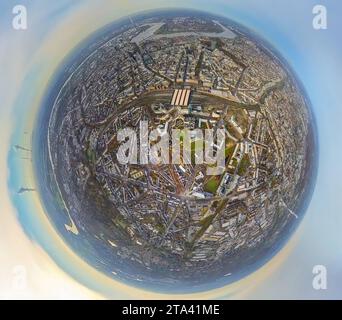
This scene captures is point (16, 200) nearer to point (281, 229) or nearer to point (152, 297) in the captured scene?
point (152, 297)

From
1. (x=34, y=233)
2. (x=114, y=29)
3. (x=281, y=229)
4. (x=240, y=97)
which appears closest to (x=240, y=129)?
(x=240, y=97)

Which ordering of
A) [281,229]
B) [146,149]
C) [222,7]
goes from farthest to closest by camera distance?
[222,7], [281,229], [146,149]

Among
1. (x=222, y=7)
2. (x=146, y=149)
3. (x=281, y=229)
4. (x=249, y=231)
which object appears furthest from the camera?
(x=222, y=7)

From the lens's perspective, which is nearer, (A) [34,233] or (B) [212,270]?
(B) [212,270]

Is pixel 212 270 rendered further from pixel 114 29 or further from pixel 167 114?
pixel 114 29

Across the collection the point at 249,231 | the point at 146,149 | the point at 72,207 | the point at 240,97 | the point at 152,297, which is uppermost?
the point at 240,97

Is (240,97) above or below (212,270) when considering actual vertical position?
above
